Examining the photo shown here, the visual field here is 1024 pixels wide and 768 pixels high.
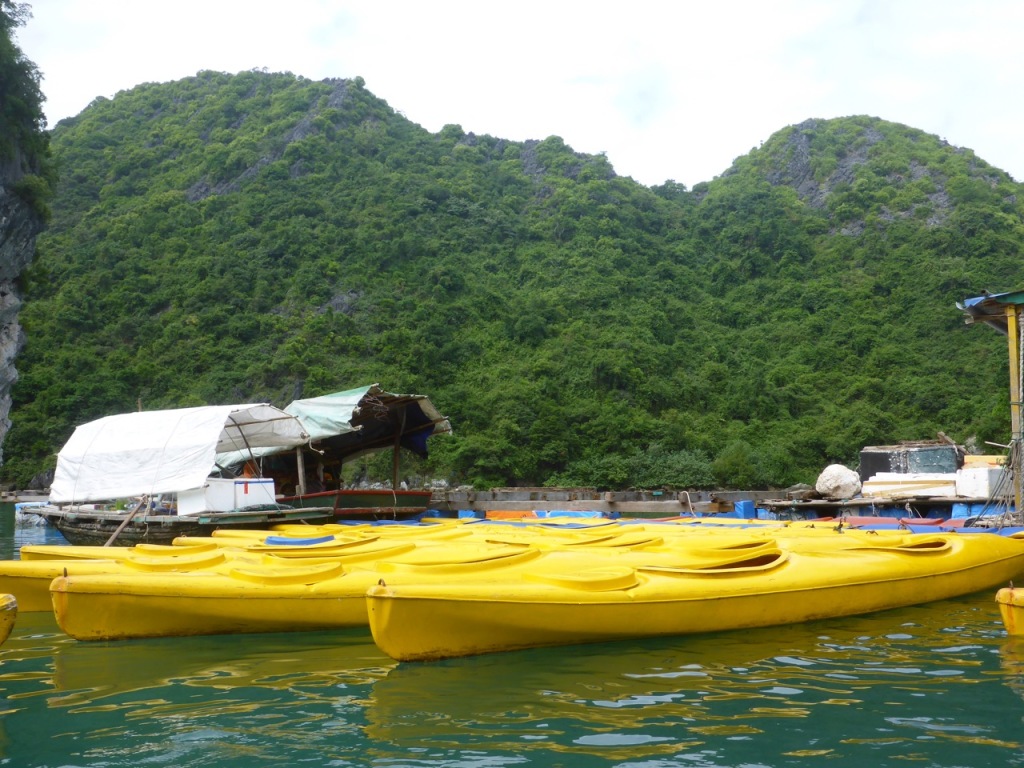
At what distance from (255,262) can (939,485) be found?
4342cm

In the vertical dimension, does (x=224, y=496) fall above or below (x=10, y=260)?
below

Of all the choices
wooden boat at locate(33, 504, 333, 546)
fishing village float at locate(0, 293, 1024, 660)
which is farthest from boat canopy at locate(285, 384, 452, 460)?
fishing village float at locate(0, 293, 1024, 660)

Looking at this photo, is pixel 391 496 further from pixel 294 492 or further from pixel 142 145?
pixel 142 145

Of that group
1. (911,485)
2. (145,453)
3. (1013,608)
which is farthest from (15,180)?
(1013,608)

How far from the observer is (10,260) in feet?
98.1

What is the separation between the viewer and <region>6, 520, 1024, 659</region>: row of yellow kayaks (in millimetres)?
6645

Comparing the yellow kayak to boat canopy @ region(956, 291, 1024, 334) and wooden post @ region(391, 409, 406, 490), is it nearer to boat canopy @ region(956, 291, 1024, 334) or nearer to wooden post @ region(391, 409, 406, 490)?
boat canopy @ region(956, 291, 1024, 334)

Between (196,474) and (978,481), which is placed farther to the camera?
(978,481)

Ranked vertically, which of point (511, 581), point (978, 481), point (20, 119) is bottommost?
point (511, 581)

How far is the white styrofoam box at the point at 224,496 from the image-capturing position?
13695 mm

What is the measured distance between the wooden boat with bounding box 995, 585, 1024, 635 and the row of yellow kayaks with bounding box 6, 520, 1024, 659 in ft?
4.82

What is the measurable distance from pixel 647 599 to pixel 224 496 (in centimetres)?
899

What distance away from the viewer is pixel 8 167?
29.7 meters

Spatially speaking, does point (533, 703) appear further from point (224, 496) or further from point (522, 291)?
point (522, 291)
